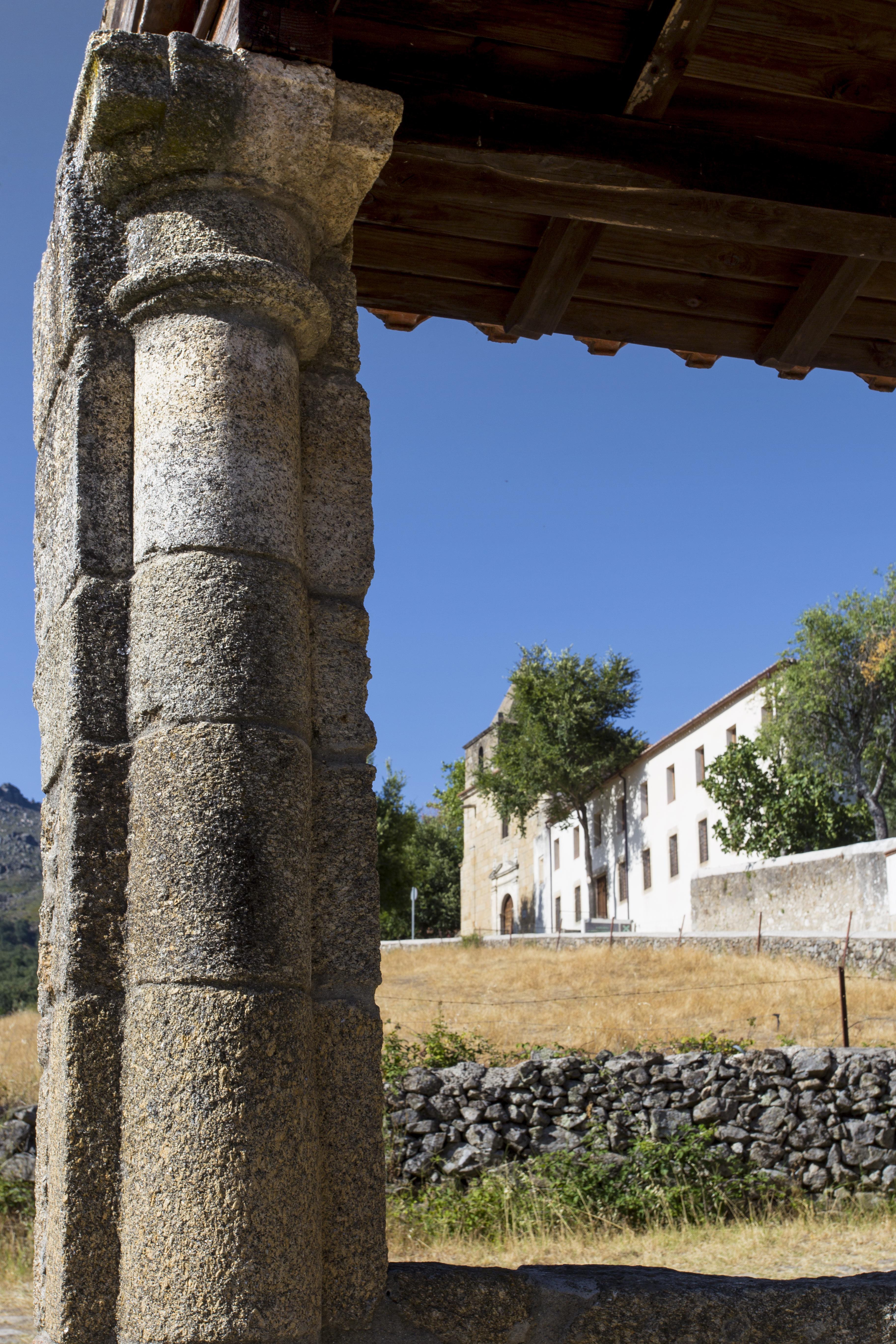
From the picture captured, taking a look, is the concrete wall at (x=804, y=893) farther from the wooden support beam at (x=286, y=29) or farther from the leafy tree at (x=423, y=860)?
the wooden support beam at (x=286, y=29)

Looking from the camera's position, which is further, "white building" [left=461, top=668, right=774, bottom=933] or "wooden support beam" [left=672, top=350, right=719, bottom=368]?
"white building" [left=461, top=668, right=774, bottom=933]

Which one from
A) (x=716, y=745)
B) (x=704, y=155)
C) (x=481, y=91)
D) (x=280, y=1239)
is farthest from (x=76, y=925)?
(x=716, y=745)

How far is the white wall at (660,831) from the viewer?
34.5 m

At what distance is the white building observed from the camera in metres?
35.0

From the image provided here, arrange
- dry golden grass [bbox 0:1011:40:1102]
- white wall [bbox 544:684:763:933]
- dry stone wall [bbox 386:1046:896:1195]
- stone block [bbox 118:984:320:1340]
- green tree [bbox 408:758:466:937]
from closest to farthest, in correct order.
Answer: stone block [bbox 118:984:320:1340], dry stone wall [bbox 386:1046:896:1195], dry golden grass [bbox 0:1011:40:1102], white wall [bbox 544:684:763:933], green tree [bbox 408:758:466:937]

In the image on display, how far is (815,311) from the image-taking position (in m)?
4.00

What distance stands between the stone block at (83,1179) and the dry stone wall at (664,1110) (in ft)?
27.2

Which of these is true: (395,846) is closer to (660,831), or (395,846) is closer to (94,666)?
(660,831)

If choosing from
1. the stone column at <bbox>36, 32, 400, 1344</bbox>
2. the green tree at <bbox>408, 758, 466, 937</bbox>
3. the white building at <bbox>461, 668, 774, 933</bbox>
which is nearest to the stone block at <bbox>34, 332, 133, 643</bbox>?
the stone column at <bbox>36, 32, 400, 1344</bbox>

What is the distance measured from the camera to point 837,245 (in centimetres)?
349

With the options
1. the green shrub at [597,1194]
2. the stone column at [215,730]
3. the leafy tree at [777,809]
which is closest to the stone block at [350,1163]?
the stone column at [215,730]

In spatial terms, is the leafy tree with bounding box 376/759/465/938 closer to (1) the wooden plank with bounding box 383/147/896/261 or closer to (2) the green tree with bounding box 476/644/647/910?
(2) the green tree with bounding box 476/644/647/910

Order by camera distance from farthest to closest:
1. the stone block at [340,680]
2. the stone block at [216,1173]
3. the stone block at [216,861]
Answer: the stone block at [340,680] → the stone block at [216,861] → the stone block at [216,1173]

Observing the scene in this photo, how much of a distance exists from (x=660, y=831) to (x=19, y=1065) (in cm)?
2843
